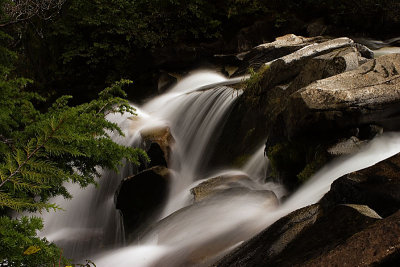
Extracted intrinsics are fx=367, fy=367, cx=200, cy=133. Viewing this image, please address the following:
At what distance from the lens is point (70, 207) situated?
24.4 ft

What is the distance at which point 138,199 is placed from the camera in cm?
629

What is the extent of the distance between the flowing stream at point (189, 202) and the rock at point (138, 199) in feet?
0.65

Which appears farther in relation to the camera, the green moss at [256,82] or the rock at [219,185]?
the green moss at [256,82]

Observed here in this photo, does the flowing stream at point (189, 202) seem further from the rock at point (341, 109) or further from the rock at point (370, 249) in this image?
the rock at point (370, 249)

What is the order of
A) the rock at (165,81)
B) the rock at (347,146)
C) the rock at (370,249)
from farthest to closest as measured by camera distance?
the rock at (165,81)
the rock at (347,146)
the rock at (370,249)

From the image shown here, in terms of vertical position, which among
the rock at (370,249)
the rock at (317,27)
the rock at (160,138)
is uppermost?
the rock at (317,27)

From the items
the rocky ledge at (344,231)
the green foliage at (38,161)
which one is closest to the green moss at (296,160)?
the rocky ledge at (344,231)

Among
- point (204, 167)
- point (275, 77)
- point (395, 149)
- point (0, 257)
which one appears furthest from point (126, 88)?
point (0, 257)

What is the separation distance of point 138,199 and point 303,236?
4187mm

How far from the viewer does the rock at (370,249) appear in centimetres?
183

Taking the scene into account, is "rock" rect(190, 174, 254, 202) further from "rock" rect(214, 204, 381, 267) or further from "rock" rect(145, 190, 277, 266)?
"rock" rect(214, 204, 381, 267)

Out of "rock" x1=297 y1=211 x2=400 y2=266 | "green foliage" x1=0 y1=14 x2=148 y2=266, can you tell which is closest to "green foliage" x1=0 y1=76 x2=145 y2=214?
"green foliage" x1=0 y1=14 x2=148 y2=266

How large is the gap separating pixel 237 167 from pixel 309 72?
1954mm

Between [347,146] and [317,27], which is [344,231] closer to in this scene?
[347,146]
